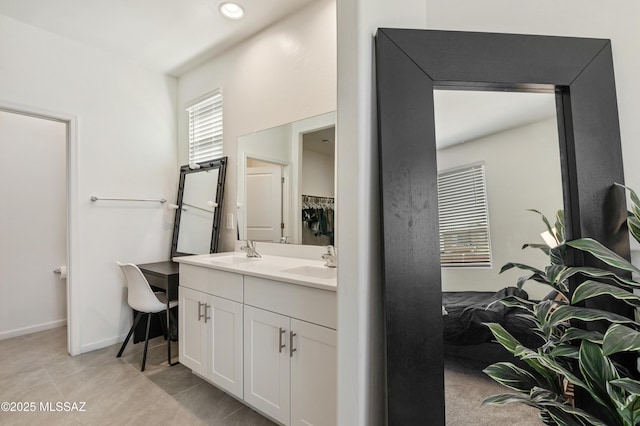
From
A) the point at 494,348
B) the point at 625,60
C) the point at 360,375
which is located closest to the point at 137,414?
the point at 360,375

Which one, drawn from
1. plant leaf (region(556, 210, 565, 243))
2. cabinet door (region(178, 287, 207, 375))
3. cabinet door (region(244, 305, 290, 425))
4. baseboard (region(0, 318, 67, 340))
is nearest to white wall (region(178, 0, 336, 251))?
cabinet door (region(178, 287, 207, 375))

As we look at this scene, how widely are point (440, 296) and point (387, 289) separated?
7.1 inches

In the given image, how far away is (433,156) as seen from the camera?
0.93 m

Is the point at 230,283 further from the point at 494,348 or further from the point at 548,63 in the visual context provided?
the point at 548,63

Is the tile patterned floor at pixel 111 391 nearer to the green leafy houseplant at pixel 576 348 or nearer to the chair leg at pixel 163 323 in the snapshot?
the chair leg at pixel 163 323

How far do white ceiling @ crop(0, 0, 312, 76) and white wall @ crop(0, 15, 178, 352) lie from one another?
192mm

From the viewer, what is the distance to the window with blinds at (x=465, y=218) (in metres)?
0.98

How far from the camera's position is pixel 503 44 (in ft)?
3.09

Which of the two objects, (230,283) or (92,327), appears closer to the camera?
(230,283)

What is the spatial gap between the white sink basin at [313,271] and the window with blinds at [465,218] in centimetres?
87

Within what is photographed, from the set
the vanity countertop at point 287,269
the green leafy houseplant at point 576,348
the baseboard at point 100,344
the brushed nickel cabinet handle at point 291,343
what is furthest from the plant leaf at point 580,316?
the baseboard at point 100,344

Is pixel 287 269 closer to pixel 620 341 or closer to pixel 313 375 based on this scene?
pixel 313 375

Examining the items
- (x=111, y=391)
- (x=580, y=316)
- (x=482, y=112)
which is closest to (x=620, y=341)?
(x=580, y=316)

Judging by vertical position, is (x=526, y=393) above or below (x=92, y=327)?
above
